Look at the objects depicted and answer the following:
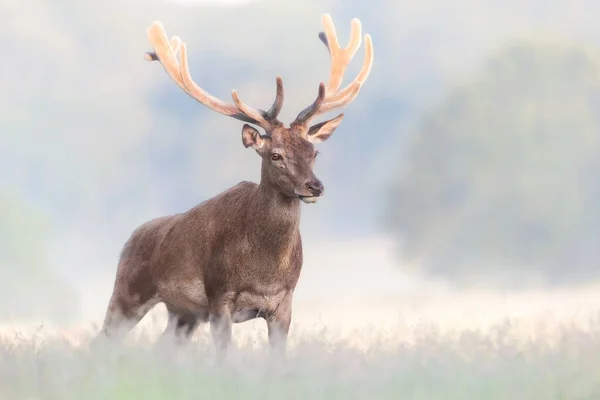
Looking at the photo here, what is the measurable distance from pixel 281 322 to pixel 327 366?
1512 mm

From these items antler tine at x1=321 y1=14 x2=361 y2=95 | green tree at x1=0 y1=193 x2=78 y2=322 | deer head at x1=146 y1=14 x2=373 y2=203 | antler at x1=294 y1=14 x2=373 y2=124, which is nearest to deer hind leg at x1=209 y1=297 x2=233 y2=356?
deer head at x1=146 y1=14 x2=373 y2=203

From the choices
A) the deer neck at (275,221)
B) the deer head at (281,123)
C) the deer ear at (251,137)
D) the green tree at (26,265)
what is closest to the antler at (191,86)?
the deer head at (281,123)

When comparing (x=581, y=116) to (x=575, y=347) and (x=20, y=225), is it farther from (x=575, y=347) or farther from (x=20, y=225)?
(x=575, y=347)

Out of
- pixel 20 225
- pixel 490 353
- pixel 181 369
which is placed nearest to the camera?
pixel 181 369

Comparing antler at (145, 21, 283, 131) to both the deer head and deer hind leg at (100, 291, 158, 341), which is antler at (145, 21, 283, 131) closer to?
the deer head

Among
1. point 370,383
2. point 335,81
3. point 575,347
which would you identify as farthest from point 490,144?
point 370,383

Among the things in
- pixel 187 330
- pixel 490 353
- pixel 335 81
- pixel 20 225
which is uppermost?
pixel 335 81

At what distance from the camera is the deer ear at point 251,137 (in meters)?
9.25

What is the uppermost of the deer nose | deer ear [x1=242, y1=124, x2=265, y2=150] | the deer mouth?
deer ear [x1=242, y1=124, x2=265, y2=150]

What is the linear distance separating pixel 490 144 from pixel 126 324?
43.4 ft

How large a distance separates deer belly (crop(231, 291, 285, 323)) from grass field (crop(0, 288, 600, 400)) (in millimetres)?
228

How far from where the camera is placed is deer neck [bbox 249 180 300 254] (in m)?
9.38

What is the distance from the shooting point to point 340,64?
10930 mm

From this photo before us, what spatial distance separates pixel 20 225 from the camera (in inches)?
868
